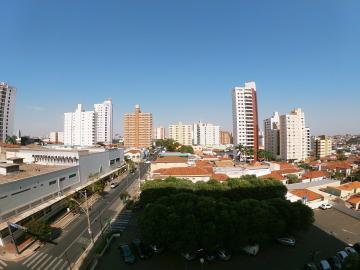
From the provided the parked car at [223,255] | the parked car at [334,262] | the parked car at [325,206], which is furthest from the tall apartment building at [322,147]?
the parked car at [223,255]

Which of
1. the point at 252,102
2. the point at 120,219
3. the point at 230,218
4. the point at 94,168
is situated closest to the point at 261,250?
the point at 230,218

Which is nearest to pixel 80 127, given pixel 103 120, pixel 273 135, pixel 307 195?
pixel 103 120

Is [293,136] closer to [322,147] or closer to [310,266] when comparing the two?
[322,147]

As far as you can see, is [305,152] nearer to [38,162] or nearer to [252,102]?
[252,102]

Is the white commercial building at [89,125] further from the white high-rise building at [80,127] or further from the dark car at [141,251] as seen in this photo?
the dark car at [141,251]

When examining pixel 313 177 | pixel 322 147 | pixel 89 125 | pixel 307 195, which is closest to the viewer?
pixel 307 195

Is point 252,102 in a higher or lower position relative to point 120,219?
higher

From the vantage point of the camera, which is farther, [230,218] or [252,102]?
[252,102]
